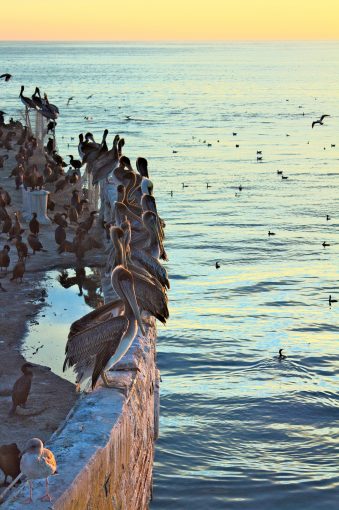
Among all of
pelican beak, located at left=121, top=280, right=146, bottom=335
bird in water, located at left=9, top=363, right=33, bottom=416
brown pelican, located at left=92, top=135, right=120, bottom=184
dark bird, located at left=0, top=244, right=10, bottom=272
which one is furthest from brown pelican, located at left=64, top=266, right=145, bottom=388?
brown pelican, located at left=92, top=135, right=120, bottom=184

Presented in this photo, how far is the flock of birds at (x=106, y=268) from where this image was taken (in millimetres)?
10469

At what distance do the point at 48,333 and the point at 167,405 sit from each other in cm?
243

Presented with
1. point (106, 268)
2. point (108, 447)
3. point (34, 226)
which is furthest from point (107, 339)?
point (34, 226)

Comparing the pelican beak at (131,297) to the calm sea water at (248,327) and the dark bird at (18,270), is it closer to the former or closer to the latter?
the calm sea water at (248,327)

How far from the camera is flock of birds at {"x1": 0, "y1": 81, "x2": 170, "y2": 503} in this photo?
1047 centimetres

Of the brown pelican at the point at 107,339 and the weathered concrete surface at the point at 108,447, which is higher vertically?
the brown pelican at the point at 107,339

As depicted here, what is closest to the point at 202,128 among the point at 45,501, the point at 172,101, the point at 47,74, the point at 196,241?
the point at 172,101

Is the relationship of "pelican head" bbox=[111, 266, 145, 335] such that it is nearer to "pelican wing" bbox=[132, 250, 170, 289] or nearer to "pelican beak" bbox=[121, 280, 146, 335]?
"pelican beak" bbox=[121, 280, 146, 335]

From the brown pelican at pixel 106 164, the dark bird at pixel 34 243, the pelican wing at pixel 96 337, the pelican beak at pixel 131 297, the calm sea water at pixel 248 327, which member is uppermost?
the brown pelican at pixel 106 164

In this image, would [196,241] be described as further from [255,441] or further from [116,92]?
[116,92]

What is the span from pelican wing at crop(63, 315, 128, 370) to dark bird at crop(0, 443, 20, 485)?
1200 millimetres

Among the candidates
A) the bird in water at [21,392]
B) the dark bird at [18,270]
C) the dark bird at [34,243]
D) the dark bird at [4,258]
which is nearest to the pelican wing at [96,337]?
the bird in water at [21,392]

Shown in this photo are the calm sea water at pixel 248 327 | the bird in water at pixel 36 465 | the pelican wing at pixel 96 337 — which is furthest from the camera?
the calm sea water at pixel 248 327

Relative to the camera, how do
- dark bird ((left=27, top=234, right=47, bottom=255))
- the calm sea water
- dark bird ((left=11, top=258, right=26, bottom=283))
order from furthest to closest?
dark bird ((left=27, top=234, right=47, bottom=255)), dark bird ((left=11, top=258, right=26, bottom=283)), the calm sea water
